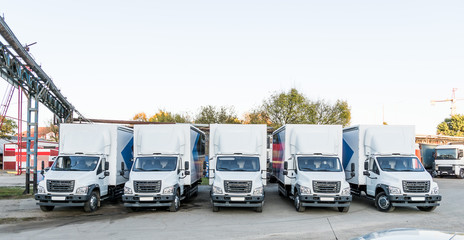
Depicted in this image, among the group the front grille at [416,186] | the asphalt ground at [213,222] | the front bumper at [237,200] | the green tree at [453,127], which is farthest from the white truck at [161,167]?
the green tree at [453,127]

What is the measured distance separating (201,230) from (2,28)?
35.8 ft

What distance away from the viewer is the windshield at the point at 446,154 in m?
33.4

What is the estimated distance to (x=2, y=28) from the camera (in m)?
14.4

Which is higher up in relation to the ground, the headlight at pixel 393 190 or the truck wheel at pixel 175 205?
the headlight at pixel 393 190

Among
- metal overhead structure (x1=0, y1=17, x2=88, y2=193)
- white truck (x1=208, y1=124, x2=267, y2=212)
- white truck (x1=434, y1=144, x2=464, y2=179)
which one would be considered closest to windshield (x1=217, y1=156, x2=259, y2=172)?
white truck (x1=208, y1=124, x2=267, y2=212)

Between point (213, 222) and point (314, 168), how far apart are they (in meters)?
5.05

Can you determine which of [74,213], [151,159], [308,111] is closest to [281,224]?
[151,159]

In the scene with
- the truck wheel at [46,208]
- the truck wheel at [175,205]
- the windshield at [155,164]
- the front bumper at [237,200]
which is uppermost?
the windshield at [155,164]

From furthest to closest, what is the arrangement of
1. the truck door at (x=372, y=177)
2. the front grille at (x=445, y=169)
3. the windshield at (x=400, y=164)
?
1. the front grille at (x=445, y=169)
2. the truck door at (x=372, y=177)
3. the windshield at (x=400, y=164)

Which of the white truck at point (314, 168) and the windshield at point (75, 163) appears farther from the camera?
the windshield at point (75, 163)

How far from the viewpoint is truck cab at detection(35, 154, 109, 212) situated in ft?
44.4

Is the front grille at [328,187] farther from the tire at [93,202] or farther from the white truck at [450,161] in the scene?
the white truck at [450,161]

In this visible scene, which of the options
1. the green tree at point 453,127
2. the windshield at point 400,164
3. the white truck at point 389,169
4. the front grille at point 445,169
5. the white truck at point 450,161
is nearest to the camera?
the white truck at point 389,169

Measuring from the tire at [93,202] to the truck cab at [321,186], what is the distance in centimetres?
747
